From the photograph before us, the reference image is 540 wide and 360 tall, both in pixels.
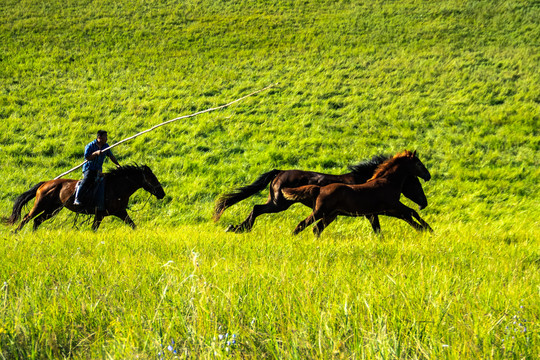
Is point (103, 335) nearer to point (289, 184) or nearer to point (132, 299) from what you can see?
point (132, 299)

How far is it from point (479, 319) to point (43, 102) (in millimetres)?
25243

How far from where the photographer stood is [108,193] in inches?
379

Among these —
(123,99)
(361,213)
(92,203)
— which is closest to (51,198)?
(92,203)

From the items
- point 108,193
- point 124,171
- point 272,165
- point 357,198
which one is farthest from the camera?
point 272,165

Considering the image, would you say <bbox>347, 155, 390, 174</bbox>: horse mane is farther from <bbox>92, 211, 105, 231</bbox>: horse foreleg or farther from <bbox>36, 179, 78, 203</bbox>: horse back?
<bbox>36, 179, 78, 203</bbox>: horse back

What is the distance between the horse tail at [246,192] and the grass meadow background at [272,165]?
522 millimetres

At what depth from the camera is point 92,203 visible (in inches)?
373

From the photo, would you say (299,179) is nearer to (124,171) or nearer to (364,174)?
(364,174)

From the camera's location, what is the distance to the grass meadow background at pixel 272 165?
96.7 inches

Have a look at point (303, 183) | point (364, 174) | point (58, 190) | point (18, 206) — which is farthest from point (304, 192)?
point (18, 206)

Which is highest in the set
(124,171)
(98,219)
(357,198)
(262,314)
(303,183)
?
(262,314)

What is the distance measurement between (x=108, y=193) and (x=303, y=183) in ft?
13.2

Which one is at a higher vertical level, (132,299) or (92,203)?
(132,299)

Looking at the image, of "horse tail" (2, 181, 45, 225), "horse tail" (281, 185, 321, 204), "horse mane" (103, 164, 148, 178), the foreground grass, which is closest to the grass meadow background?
the foreground grass
